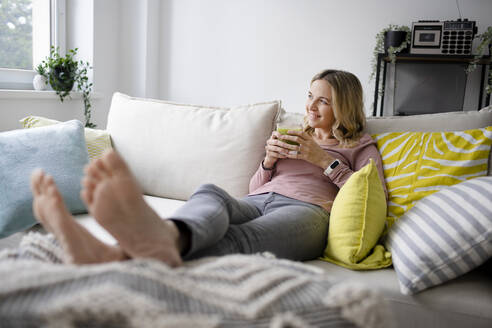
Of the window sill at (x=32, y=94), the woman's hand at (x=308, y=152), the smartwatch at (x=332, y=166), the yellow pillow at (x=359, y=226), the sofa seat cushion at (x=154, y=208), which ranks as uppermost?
the window sill at (x=32, y=94)

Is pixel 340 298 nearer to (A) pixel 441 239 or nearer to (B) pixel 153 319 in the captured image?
(B) pixel 153 319

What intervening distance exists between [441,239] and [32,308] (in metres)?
0.95

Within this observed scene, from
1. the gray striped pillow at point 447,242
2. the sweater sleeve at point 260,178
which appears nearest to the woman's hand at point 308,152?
the sweater sleeve at point 260,178

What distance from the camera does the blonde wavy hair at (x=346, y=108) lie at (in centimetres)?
169

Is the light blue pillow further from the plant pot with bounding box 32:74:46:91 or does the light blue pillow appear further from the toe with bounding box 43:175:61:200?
the plant pot with bounding box 32:74:46:91

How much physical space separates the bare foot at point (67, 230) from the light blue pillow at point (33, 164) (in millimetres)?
657

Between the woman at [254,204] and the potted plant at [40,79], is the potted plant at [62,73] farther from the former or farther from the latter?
the woman at [254,204]

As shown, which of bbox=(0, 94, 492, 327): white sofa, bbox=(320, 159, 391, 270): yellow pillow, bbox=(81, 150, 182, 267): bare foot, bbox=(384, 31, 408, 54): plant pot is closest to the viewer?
bbox=(81, 150, 182, 267): bare foot

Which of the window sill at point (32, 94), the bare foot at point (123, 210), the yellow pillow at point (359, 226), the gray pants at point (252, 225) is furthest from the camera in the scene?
the window sill at point (32, 94)

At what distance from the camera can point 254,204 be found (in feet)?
4.96

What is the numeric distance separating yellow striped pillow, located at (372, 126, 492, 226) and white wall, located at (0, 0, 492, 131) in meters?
1.96

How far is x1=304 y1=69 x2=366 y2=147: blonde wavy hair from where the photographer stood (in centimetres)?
169

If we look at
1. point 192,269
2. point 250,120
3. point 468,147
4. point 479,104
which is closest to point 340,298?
point 192,269

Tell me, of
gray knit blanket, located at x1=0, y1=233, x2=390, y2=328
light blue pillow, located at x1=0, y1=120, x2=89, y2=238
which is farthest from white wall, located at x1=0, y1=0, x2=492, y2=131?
gray knit blanket, located at x1=0, y1=233, x2=390, y2=328
